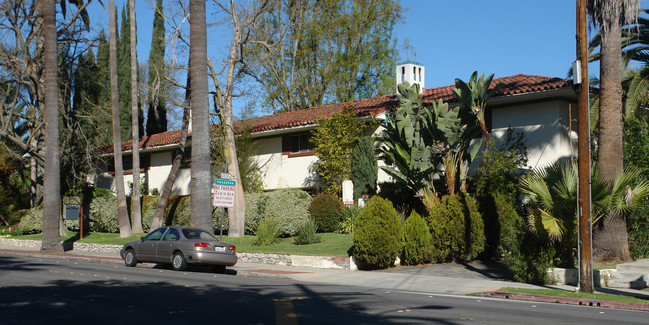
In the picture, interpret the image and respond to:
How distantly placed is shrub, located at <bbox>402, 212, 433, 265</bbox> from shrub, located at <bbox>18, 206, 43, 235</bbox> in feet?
83.2

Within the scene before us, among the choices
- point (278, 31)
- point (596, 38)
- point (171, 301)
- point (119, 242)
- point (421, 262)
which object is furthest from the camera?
point (278, 31)

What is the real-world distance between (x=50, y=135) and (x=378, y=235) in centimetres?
1657

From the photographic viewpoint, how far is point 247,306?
421 inches

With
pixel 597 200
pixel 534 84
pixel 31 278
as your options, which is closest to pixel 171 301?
pixel 31 278

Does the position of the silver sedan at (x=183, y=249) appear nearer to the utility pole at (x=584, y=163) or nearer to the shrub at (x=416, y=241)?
the shrub at (x=416, y=241)

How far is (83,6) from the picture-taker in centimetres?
3244

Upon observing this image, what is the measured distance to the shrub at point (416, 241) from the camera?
1883 cm

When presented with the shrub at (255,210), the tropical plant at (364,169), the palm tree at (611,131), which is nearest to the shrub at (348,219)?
the tropical plant at (364,169)

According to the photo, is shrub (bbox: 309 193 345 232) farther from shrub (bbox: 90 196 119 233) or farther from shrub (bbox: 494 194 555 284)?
shrub (bbox: 90 196 119 233)

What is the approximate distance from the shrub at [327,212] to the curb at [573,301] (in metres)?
12.0

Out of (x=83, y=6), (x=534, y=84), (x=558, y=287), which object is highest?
(x=83, y=6)

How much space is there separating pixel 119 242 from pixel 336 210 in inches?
420

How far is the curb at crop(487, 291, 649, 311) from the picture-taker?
11867mm

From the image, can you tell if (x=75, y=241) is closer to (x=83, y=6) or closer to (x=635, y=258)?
(x=83, y=6)
